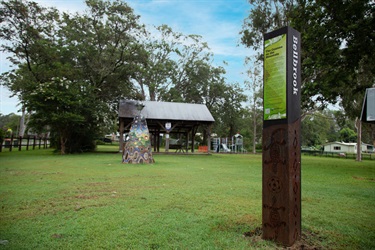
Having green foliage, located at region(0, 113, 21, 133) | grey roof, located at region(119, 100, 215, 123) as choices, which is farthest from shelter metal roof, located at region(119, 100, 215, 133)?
green foliage, located at region(0, 113, 21, 133)

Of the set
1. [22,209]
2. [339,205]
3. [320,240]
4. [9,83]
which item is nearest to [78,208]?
[22,209]

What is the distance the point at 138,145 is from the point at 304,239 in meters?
9.88

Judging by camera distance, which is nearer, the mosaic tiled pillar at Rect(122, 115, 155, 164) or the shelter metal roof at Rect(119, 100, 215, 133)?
the mosaic tiled pillar at Rect(122, 115, 155, 164)

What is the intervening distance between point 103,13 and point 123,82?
6112 mm

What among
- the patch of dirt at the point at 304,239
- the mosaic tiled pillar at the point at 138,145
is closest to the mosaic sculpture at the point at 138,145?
the mosaic tiled pillar at the point at 138,145

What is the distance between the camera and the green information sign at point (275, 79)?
128 inches

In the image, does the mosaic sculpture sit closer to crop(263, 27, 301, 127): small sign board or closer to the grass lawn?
the grass lawn

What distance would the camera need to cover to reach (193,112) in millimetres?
23594

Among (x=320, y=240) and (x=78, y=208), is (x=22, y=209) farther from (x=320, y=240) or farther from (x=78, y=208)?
(x=320, y=240)

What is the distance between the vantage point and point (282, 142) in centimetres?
322

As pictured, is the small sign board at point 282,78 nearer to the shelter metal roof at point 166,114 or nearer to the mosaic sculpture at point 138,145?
the mosaic sculpture at point 138,145

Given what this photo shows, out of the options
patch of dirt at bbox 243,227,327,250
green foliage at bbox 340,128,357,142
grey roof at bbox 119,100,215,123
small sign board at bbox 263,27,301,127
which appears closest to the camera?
patch of dirt at bbox 243,227,327,250

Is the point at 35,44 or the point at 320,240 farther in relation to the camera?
the point at 35,44

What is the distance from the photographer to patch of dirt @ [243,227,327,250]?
308 centimetres
